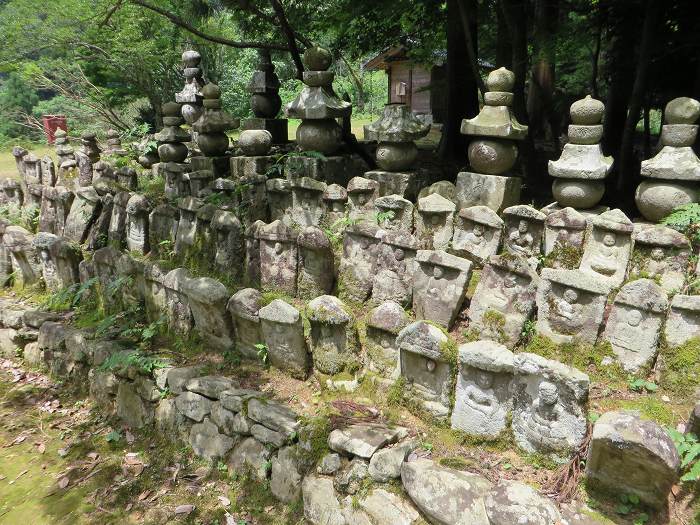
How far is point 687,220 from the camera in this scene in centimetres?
375

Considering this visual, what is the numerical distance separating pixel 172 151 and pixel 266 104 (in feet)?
5.10

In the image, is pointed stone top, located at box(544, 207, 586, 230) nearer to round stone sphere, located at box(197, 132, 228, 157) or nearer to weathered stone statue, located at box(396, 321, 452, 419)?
weathered stone statue, located at box(396, 321, 452, 419)

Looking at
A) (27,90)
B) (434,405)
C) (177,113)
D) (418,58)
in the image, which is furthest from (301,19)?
(27,90)

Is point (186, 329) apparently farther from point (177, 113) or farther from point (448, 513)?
point (177, 113)

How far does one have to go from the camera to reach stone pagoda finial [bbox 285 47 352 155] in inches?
220

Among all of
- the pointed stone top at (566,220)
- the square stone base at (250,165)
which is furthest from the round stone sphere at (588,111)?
the square stone base at (250,165)

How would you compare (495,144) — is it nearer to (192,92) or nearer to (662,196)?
(662,196)

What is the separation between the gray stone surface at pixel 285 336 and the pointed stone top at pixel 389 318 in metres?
0.64

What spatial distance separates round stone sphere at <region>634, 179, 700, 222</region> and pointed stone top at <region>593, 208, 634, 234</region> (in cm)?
48

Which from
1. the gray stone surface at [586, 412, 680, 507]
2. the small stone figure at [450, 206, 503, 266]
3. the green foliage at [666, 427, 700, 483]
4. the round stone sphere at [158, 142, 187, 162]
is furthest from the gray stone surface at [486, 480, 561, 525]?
the round stone sphere at [158, 142, 187, 162]

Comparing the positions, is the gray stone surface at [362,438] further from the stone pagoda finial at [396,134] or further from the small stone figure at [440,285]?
the stone pagoda finial at [396,134]

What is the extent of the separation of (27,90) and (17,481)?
29735 mm

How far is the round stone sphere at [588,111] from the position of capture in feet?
14.0

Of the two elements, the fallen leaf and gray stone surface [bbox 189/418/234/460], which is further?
gray stone surface [bbox 189/418/234/460]
